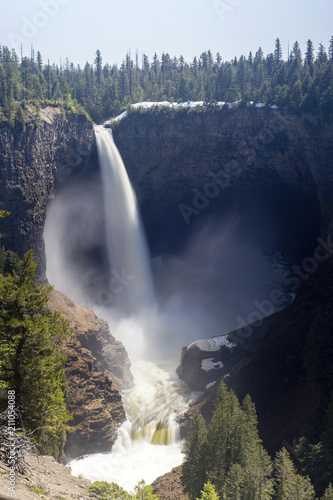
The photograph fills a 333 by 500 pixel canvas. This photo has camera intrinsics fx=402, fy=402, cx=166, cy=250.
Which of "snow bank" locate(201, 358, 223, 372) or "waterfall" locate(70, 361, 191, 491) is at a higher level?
"snow bank" locate(201, 358, 223, 372)

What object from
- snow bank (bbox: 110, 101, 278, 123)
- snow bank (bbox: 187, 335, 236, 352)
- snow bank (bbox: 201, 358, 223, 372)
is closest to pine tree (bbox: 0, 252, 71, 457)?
snow bank (bbox: 201, 358, 223, 372)

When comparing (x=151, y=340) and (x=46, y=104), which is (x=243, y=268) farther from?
(x=46, y=104)

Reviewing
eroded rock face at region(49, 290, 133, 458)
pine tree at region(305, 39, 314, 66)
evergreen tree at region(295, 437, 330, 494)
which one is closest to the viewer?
evergreen tree at region(295, 437, 330, 494)

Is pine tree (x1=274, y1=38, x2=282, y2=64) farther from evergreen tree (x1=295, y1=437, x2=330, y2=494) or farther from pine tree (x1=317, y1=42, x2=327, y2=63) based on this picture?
evergreen tree (x1=295, y1=437, x2=330, y2=494)

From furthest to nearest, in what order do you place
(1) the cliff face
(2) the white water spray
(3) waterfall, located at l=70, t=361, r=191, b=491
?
(1) the cliff face → (2) the white water spray → (3) waterfall, located at l=70, t=361, r=191, b=491

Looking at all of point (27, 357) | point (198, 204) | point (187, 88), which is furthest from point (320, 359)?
point (187, 88)
